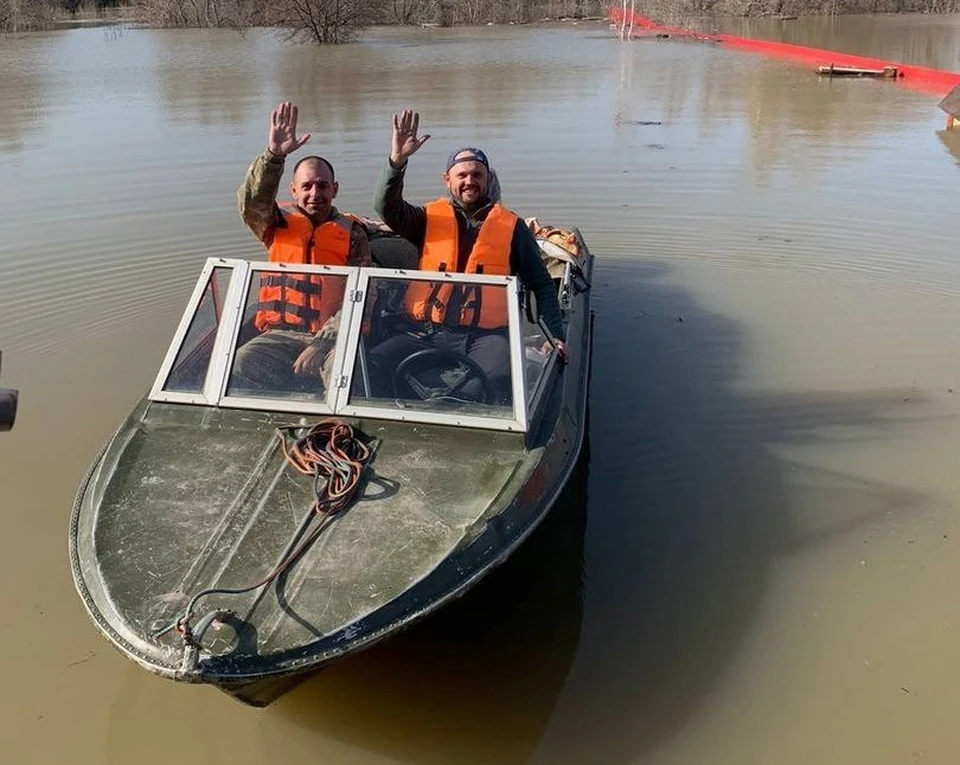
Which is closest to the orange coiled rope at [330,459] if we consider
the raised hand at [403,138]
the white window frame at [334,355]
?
the white window frame at [334,355]

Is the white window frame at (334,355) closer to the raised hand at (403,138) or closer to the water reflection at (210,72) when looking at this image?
the raised hand at (403,138)

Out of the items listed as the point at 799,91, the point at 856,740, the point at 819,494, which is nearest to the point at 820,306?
the point at 819,494

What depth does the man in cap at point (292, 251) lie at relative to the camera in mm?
3855

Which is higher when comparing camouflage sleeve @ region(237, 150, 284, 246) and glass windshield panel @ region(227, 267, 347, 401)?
camouflage sleeve @ region(237, 150, 284, 246)

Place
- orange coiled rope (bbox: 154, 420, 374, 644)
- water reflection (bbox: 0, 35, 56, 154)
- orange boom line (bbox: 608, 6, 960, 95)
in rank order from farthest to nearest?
orange boom line (bbox: 608, 6, 960, 95) < water reflection (bbox: 0, 35, 56, 154) < orange coiled rope (bbox: 154, 420, 374, 644)

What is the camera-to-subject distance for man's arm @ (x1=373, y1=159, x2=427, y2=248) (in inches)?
167

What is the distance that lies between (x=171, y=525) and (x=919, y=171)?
1086cm

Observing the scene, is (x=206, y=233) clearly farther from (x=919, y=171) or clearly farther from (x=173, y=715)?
(x=919, y=171)

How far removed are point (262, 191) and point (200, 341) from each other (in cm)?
79

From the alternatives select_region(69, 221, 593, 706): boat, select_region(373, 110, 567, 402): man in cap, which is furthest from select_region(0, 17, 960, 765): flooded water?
select_region(373, 110, 567, 402): man in cap

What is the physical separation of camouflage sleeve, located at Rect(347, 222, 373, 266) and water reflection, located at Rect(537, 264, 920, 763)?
1.72 metres

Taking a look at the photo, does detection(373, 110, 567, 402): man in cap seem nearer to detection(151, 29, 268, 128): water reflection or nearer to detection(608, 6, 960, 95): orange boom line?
detection(151, 29, 268, 128): water reflection

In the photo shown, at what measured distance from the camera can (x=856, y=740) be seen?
319 centimetres

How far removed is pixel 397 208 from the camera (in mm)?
4344
